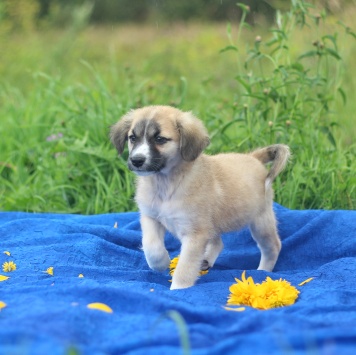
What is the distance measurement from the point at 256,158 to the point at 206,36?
8.45 m

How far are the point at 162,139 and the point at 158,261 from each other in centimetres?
68

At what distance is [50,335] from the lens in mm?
2412

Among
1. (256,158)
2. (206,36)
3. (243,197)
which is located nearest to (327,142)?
(256,158)

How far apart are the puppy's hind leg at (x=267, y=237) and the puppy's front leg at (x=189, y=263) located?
0.55 metres

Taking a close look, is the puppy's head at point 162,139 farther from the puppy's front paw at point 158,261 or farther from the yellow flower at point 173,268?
the yellow flower at point 173,268

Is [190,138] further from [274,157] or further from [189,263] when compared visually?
[274,157]

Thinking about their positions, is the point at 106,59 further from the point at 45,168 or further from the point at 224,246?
the point at 224,246

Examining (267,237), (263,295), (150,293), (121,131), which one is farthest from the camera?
(267,237)

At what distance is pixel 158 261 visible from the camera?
146 inches

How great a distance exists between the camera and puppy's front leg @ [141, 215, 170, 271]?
3691 mm

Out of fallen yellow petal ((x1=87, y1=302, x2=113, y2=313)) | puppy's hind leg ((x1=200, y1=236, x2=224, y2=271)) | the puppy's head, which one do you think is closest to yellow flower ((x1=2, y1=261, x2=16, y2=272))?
the puppy's head

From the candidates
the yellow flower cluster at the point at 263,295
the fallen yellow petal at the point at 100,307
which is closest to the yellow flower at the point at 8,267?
the fallen yellow petal at the point at 100,307

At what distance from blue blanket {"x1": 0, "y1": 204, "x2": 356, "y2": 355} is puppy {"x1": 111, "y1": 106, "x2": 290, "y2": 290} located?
21 centimetres

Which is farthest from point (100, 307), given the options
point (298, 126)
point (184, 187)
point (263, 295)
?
point (298, 126)
